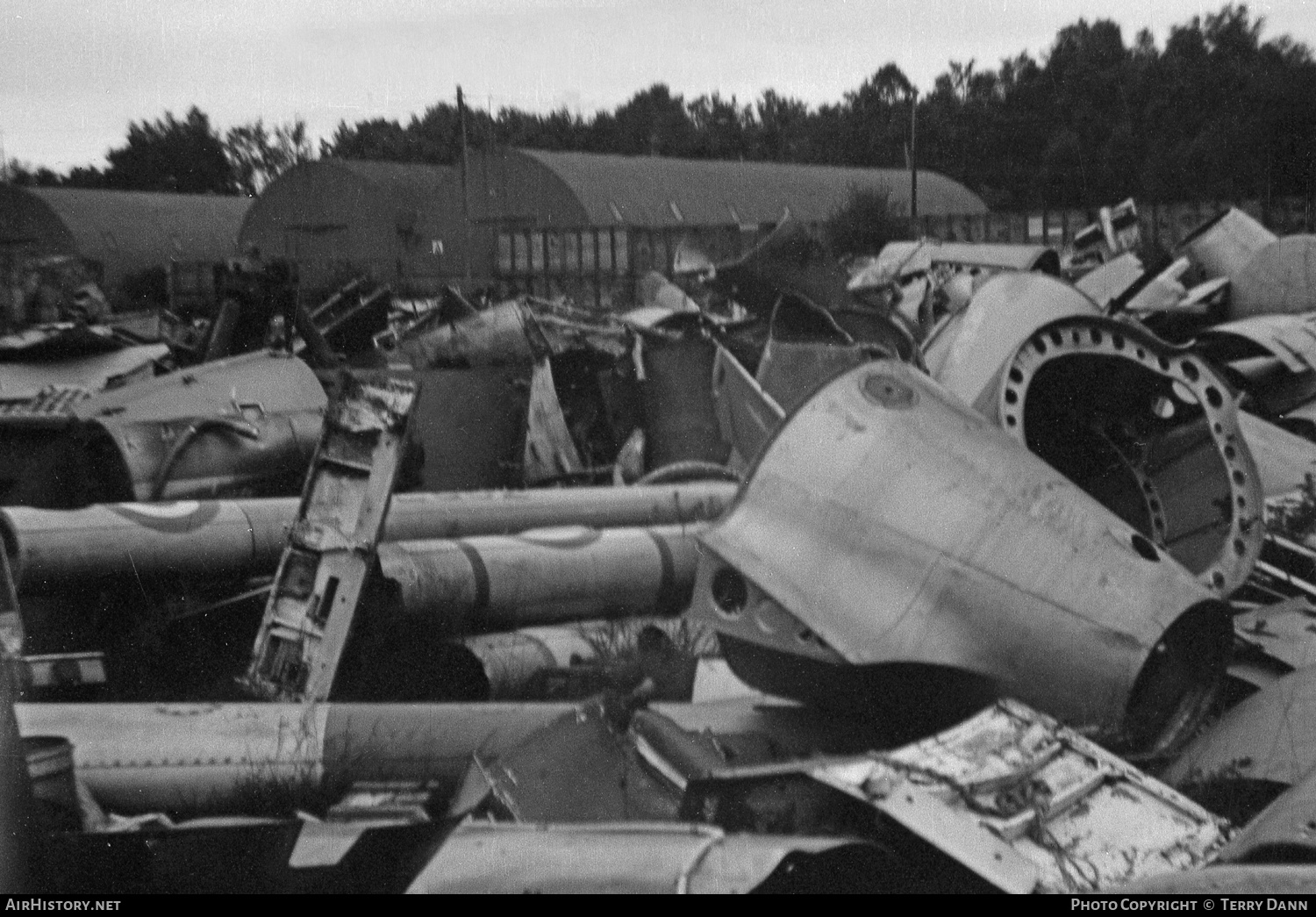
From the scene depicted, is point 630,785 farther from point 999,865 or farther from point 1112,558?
point 1112,558

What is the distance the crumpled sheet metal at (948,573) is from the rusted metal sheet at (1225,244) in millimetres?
6747

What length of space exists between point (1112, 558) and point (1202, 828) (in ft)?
2.77

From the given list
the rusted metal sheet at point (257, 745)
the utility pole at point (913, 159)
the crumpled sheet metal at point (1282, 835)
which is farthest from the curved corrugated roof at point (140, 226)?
the crumpled sheet metal at point (1282, 835)

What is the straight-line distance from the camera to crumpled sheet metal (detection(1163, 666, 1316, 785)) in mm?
3492

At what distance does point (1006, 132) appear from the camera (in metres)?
25.5

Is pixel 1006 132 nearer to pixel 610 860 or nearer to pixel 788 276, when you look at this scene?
pixel 788 276

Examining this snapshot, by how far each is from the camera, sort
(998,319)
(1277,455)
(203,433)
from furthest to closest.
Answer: (203,433) < (1277,455) < (998,319)

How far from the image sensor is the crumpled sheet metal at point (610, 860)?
2609 mm

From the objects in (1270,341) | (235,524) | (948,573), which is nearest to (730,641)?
(948,573)

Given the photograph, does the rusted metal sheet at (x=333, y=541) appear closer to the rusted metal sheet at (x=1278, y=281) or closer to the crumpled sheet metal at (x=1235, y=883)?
the crumpled sheet metal at (x=1235, y=883)

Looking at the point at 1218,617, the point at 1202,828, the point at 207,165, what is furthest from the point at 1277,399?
the point at 207,165

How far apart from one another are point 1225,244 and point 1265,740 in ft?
24.3

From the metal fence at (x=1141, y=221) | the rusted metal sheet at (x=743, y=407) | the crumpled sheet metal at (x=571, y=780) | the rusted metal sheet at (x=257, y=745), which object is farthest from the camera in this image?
the metal fence at (x=1141, y=221)

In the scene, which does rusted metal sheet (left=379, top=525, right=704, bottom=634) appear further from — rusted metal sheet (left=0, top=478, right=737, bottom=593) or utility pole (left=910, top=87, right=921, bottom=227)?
utility pole (left=910, top=87, right=921, bottom=227)
